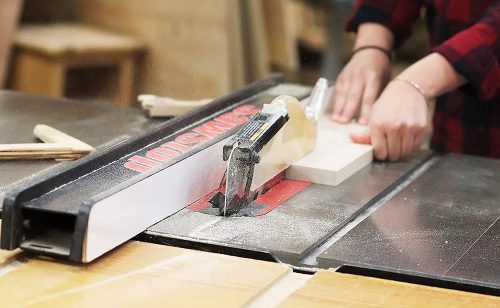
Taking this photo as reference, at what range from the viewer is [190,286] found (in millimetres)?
984

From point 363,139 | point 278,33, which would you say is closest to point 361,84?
point 363,139

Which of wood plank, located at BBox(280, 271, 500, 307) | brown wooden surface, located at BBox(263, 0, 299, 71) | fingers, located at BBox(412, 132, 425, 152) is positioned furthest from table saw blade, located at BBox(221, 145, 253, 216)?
brown wooden surface, located at BBox(263, 0, 299, 71)

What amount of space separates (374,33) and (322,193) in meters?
0.72

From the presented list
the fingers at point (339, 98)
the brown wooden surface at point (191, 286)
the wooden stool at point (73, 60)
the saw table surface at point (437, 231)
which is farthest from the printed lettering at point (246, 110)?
the wooden stool at point (73, 60)

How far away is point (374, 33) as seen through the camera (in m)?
1.96

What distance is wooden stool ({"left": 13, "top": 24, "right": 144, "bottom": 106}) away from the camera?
3.42 m

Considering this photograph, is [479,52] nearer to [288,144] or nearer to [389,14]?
[389,14]

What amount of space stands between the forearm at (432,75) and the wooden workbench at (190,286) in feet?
2.36

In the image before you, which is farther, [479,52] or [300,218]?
[479,52]

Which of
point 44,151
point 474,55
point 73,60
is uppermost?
point 474,55

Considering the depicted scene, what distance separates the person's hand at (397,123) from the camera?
1.56 metres

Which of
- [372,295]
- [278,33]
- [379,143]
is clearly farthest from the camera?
[278,33]

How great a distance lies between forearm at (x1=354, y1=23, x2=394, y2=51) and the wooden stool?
1703 millimetres

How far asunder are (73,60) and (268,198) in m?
2.29
